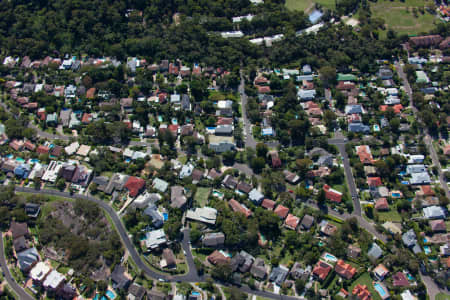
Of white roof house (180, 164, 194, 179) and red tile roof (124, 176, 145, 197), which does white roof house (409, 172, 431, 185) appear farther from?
red tile roof (124, 176, 145, 197)

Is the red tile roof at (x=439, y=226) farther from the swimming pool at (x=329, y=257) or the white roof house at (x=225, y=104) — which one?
the white roof house at (x=225, y=104)

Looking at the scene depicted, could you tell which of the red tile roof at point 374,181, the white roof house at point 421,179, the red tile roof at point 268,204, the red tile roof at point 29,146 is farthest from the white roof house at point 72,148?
the white roof house at point 421,179

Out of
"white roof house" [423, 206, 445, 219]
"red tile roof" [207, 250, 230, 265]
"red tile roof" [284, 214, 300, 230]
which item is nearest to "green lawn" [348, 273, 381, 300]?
"red tile roof" [284, 214, 300, 230]

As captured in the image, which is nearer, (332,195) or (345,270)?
(345,270)

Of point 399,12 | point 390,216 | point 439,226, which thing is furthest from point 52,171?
point 399,12

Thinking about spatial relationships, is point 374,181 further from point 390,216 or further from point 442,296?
point 442,296

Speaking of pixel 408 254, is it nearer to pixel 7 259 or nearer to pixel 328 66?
pixel 328 66
